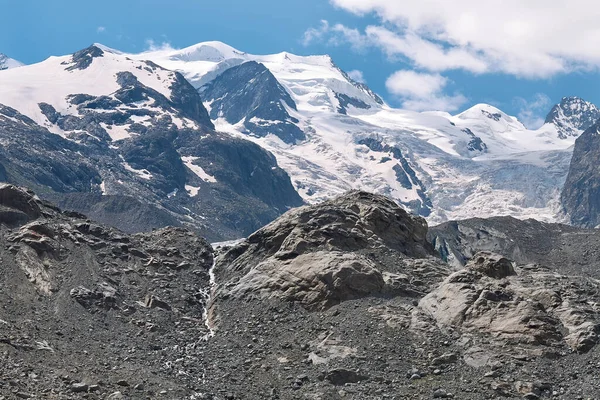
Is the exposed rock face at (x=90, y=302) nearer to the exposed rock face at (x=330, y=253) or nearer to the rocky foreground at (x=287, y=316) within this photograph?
the rocky foreground at (x=287, y=316)

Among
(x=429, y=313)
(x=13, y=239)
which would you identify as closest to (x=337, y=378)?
(x=429, y=313)

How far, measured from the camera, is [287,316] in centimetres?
8144

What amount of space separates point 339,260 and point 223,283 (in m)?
12.4

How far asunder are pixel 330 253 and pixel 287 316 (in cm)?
948

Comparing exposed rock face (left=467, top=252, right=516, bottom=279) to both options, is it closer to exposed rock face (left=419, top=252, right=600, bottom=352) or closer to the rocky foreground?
exposed rock face (left=419, top=252, right=600, bottom=352)

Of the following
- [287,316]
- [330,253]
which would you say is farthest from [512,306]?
[330,253]

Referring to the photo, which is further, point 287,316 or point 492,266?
point 492,266

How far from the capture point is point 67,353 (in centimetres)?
7162

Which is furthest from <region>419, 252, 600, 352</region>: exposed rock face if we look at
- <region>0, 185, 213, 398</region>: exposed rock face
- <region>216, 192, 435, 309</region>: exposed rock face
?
<region>0, 185, 213, 398</region>: exposed rock face

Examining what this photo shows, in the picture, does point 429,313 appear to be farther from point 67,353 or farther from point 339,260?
point 67,353

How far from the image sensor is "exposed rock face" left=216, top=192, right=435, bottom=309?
277 ft

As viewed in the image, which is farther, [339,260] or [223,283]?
[223,283]

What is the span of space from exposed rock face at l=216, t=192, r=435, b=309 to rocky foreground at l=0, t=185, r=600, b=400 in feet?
0.60

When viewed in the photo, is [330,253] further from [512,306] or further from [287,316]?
[512,306]
